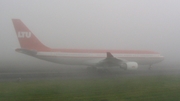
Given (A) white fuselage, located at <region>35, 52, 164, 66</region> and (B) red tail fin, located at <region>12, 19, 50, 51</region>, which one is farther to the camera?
(B) red tail fin, located at <region>12, 19, 50, 51</region>

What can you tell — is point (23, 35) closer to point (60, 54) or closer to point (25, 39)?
point (25, 39)

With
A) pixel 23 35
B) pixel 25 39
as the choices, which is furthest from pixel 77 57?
pixel 23 35

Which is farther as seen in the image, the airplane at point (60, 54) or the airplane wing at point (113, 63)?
the airplane at point (60, 54)

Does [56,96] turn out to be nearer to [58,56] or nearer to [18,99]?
[18,99]

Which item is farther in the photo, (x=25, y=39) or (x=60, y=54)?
(x=25, y=39)

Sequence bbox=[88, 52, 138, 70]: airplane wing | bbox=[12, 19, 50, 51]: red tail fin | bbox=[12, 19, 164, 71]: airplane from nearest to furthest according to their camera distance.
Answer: bbox=[88, 52, 138, 70]: airplane wing → bbox=[12, 19, 164, 71]: airplane → bbox=[12, 19, 50, 51]: red tail fin

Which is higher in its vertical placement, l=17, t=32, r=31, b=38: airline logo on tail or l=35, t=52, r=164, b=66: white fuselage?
l=17, t=32, r=31, b=38: airline logo on tail

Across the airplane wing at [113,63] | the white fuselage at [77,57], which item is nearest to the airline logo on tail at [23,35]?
the white fuselage at [77,57]

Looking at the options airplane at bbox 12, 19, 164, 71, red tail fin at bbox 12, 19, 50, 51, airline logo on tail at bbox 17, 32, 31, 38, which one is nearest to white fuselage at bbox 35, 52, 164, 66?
airplane at bbox 12, 19, 164, 71

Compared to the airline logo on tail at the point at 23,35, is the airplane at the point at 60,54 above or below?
below

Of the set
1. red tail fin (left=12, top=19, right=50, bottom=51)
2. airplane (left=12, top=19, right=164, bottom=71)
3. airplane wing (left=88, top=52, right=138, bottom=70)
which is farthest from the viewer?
red tail fin (left=12, top=19, right=50, bottom=51)

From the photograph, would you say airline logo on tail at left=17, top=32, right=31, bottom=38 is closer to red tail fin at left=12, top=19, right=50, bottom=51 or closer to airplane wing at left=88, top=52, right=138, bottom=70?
red tail fin at left=12, top=19, right=50, bottom=51

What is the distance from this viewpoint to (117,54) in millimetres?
30453

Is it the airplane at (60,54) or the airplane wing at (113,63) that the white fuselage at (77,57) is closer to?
the airplane at (60,54)
